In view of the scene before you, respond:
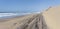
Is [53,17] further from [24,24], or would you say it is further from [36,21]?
[24,24]

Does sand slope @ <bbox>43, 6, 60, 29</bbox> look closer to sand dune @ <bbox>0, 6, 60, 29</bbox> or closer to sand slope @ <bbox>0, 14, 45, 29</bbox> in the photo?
sand dune @ <bbox>0, 6, 60, 29</bbox>

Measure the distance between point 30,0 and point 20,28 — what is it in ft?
1.81

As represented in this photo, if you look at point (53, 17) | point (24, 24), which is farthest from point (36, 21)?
point (53, 17)

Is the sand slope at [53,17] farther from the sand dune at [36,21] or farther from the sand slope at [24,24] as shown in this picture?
the sand slope at [24,24]

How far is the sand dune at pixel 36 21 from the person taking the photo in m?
0.99

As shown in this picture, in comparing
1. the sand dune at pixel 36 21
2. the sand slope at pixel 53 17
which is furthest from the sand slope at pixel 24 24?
the sand slope at pixel 53 17

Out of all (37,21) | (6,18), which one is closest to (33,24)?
(37,21)

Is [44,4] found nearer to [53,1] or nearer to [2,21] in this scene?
[53,1]

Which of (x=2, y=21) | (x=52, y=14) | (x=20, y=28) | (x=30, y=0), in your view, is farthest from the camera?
(x=30, y=0)

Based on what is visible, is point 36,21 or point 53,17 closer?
point 36,21

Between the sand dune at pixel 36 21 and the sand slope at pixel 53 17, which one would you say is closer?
the sand dune at pixel 36 21

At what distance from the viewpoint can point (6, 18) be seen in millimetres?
1134

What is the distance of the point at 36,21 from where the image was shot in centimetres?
104

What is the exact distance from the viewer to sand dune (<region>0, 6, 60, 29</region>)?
990 mm
